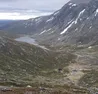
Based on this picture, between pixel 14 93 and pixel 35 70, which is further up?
pixel 35 70

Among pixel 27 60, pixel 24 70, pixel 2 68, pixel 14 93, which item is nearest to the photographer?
pixel 14 93

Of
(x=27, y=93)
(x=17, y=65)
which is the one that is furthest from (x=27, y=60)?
(x=27, y=93)

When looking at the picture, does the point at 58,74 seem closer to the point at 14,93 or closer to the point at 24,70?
the point at 24,70

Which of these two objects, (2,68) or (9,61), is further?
(9,61)

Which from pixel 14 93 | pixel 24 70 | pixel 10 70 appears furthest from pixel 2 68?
pixel 14 93

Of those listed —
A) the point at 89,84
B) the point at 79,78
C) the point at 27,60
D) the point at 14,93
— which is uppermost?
the point at 27,60

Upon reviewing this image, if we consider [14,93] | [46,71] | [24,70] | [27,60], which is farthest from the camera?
[27,60]

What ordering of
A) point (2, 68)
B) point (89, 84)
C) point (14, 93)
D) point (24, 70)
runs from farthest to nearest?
point (24, 70) < point (2, 68) < point (89, 84) < point (14, 93)

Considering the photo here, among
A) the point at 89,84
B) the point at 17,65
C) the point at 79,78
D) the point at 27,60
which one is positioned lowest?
the point at 89,84

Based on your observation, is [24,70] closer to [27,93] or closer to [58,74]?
[58,74]
